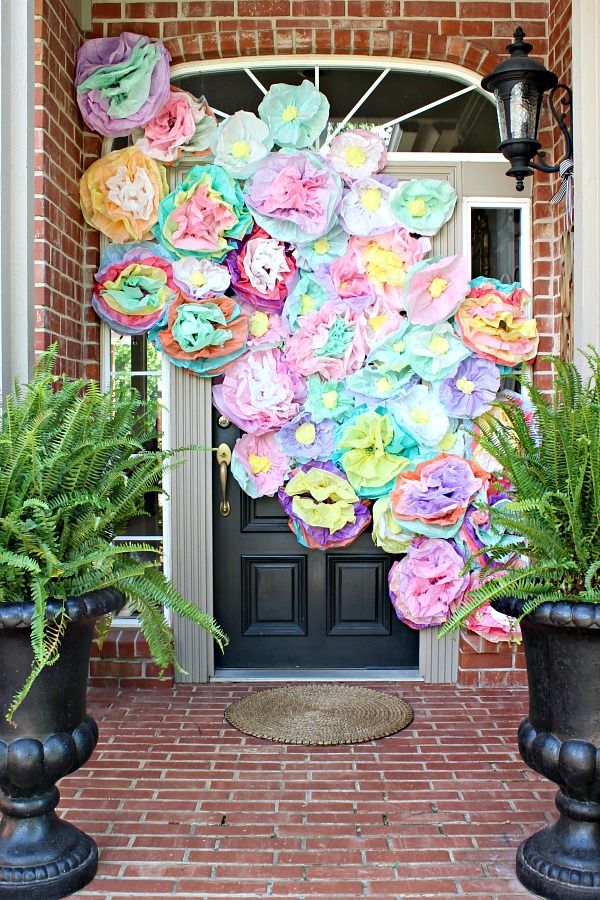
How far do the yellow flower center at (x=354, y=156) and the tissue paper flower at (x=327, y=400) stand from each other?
0.99m

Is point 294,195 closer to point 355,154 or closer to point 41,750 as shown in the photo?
point 355,154

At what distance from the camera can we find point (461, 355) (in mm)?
3910

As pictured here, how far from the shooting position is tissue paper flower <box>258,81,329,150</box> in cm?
396

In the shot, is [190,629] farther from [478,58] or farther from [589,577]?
[478,58]

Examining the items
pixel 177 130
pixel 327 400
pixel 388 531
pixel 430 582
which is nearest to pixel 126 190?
pixel 177 130

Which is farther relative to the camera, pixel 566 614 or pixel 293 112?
pixel 293 112

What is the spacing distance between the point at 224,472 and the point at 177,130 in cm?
158

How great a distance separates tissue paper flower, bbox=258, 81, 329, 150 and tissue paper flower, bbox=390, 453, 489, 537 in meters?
1.60

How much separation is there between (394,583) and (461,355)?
1098mm

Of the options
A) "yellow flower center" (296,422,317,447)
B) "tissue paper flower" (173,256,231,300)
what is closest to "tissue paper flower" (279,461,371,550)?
"yellow flower center" (296,422,317,447)

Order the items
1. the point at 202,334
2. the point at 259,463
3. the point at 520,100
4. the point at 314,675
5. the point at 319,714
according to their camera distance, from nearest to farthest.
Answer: the point at 520,100
the point at 319,714
the point at 202,334
the point at 259,463
the point at 314,675

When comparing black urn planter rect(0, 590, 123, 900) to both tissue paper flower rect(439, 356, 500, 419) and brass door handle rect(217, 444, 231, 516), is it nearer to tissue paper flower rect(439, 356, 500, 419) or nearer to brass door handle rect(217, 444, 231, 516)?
brass door handle rect(217, 444, 231, 516)

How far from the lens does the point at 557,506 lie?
87.3 inches

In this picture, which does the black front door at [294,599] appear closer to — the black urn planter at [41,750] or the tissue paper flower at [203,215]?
the tissue paper flower at [203,215]
